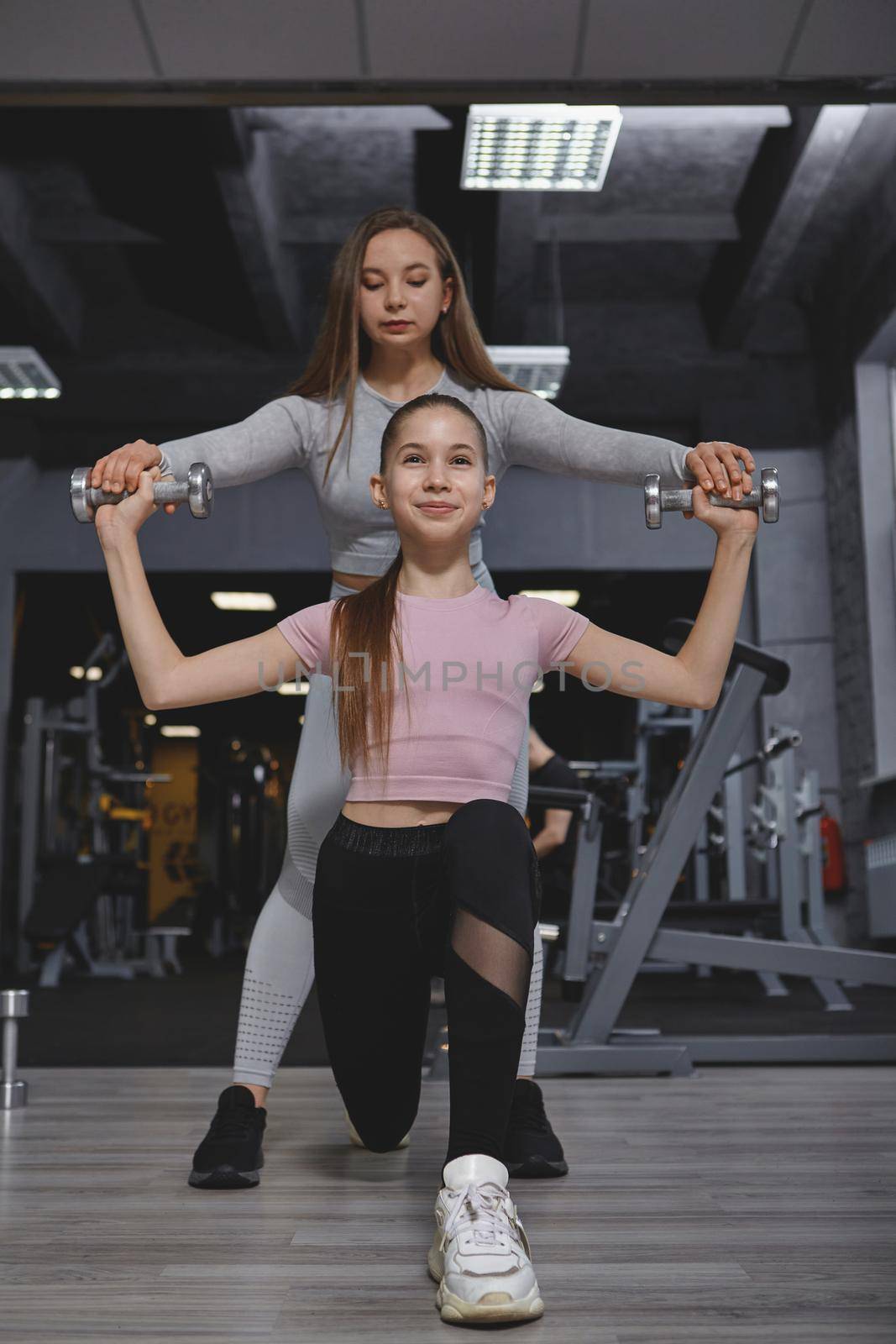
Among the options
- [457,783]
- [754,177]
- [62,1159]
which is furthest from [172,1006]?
[754,177]

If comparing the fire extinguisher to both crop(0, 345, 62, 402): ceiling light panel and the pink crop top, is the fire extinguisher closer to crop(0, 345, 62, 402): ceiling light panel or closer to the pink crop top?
crop(0, 345, 62, 402): ceiling light panel

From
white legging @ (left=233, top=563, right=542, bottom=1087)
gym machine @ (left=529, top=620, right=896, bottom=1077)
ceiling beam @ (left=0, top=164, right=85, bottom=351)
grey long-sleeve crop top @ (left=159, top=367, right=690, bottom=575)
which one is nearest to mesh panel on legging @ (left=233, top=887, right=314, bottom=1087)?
white legging @ (left=233, top=563, right=542, bottom=1087)

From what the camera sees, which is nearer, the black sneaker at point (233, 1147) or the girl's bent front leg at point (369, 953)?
the girl's bent front leg at point (369, 953)

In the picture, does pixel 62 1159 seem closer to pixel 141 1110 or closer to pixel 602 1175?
pixel 141 1110

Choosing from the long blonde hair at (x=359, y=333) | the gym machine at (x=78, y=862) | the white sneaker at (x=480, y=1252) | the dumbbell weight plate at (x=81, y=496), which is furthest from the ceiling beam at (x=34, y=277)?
the white sneaker at (x=480, y=1252)

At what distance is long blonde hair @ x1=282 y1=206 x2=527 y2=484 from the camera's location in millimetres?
1493

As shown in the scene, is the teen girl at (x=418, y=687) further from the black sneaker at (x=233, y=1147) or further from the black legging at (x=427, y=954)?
the black sneaker at (x=233, y=1147)

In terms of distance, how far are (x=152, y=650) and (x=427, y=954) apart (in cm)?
38

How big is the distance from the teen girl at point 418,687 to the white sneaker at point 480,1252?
0.14 metres

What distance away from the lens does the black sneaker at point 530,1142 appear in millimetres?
1410

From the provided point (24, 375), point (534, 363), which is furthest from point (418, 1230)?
point (24, 375)

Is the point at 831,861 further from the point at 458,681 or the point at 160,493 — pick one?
the point at 160,493

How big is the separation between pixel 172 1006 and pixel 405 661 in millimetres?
3292

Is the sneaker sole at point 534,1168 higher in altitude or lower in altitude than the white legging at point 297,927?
lower
